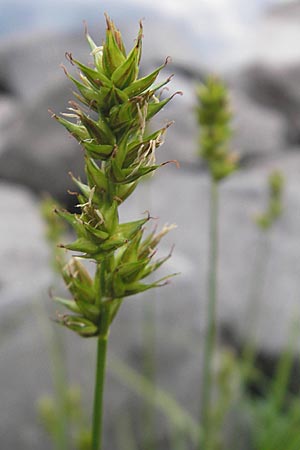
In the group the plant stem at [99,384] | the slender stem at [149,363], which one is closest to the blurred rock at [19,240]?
the slender stem at [149,363]

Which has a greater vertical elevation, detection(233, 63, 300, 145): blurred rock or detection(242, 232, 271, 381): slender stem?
detection(233, 63, 300, 145): blurred rock

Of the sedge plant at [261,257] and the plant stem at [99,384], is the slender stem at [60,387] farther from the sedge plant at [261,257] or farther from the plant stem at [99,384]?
the plant stem at [99,384]

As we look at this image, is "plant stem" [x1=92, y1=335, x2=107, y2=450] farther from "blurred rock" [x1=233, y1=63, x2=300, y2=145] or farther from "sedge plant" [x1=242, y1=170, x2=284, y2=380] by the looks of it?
"blurred rock" [x1=233, y1=63, x2=300, y2=145]

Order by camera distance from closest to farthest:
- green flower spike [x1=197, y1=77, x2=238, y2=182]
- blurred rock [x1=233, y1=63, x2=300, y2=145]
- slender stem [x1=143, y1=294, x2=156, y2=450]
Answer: green flower spike [x1=197, y1=77, x2=238, y2=182] < slender stem [x1=143, y1=294, x2=156, y2=450] < blurred rock [x1=233, y1=63, x2=300, y2=145]

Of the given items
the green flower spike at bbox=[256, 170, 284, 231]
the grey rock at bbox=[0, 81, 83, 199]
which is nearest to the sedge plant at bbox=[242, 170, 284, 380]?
the green flower spike at bbox=[256, 170, 284, 231]

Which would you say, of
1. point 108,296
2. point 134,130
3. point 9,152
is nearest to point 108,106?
point 134,130

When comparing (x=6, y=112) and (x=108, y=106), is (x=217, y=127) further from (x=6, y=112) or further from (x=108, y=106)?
(x=6, y=112)

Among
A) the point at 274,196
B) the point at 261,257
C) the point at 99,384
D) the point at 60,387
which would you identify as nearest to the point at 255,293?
the point at 261,257

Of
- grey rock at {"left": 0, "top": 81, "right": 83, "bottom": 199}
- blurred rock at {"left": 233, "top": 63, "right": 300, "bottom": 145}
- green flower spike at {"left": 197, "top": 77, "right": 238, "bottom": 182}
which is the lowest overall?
green flower spike at {"left": 197, "top": 77, "right": 238, "bottom": 182}
